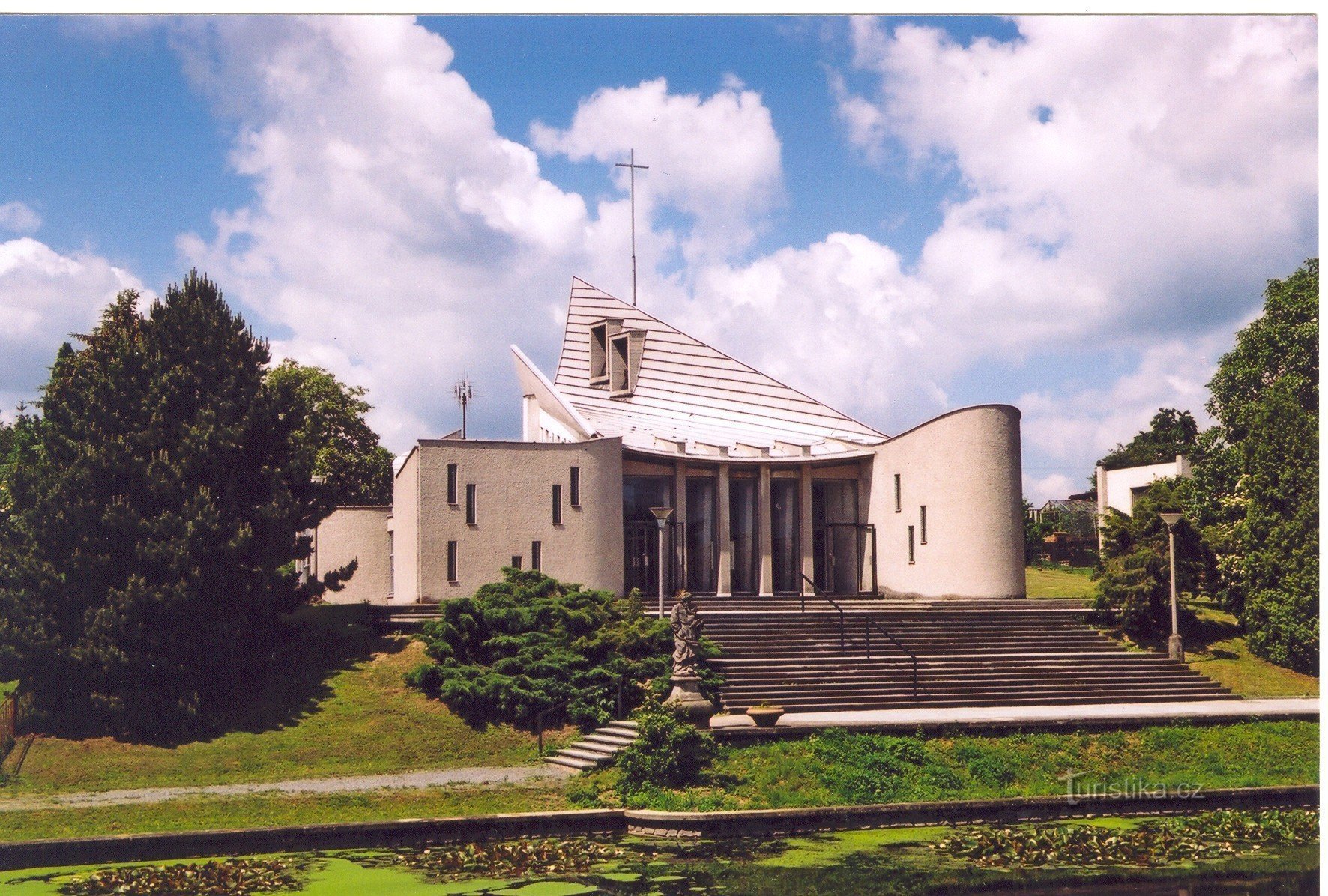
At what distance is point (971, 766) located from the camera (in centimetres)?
1905

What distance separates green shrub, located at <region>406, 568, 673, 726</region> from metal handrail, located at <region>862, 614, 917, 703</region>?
387 centimetres

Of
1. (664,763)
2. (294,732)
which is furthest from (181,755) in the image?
(664,763)

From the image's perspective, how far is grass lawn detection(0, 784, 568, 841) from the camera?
52.4ft

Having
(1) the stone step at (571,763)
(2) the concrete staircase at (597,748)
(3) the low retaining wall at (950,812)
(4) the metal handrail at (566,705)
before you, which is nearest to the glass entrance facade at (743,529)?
(4) the metal handrail at (566,705)

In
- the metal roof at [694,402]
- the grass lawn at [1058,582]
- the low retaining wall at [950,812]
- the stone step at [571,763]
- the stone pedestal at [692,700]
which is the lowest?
the low retaining wall at [950,812]

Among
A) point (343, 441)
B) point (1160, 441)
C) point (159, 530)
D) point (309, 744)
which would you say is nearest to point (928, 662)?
point (309, 744)

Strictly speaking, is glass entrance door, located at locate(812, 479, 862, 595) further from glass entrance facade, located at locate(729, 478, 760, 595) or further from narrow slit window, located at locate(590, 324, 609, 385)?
narrow slit window, located at locate(590, 324, 609, 385)

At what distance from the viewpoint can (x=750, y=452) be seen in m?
35.1

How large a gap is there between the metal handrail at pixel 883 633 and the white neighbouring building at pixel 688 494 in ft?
16.2

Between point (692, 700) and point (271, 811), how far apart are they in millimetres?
5868

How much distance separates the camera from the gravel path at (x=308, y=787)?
1805 centimetres

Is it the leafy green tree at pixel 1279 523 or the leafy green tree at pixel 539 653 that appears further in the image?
the leafy green tree at pixel 1279 523

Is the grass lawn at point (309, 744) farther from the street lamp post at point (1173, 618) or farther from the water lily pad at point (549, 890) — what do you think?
the street lamp post at point (1173, 618)

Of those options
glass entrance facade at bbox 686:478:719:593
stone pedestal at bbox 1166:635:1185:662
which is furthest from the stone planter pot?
glass entrance facade at bbox 686:478:719:593
